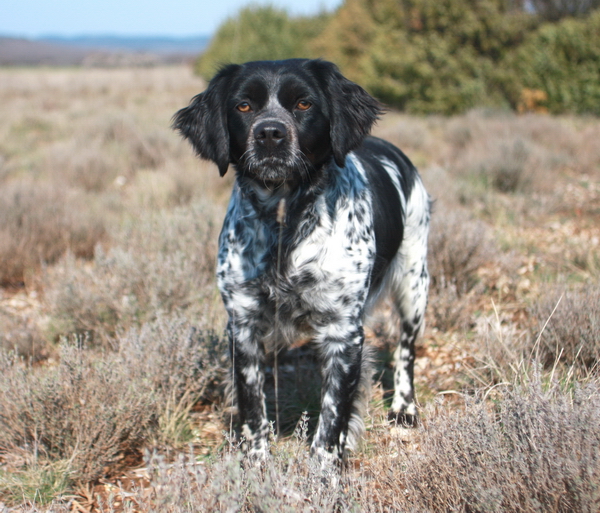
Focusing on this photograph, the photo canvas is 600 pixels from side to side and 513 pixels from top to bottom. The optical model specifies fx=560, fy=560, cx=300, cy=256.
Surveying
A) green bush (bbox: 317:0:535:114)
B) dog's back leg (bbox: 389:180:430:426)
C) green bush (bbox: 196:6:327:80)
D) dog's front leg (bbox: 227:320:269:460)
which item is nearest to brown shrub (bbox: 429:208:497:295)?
dog's back leg (bbox: 389:180:430:426)

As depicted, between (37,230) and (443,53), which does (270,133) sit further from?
(443,53)

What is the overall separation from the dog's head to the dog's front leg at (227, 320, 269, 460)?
2.22 ft

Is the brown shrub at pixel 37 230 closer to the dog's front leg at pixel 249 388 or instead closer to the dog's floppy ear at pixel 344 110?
the dog's front leg at pixel 249 388

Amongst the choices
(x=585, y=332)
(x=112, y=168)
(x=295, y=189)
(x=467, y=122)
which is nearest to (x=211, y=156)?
(x=295, y=189)

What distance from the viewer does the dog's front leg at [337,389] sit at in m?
2.24

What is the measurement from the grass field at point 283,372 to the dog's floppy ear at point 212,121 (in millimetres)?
879

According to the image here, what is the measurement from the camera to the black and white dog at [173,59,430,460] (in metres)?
2.23

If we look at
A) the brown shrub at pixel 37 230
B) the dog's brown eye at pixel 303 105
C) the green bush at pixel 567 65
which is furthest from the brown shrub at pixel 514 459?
the green bush at pixel 567 65

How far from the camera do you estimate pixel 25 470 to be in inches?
91.4

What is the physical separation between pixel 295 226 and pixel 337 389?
68 cm

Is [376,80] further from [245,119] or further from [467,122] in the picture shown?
[245,119]

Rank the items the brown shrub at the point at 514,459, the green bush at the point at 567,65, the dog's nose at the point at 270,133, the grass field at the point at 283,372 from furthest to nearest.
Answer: the green bush at the point at 567,65 < the dog's nose at the point at 270,133 < the grass field at the point at 283,372 < the brown shrub at the point at 514,459

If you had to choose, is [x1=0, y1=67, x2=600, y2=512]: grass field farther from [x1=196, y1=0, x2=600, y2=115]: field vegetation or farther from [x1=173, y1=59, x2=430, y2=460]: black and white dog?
[x1=196, y1=0, x2=600, y2=115]: field vegetation

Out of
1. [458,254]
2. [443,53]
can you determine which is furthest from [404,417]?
[443,53]
